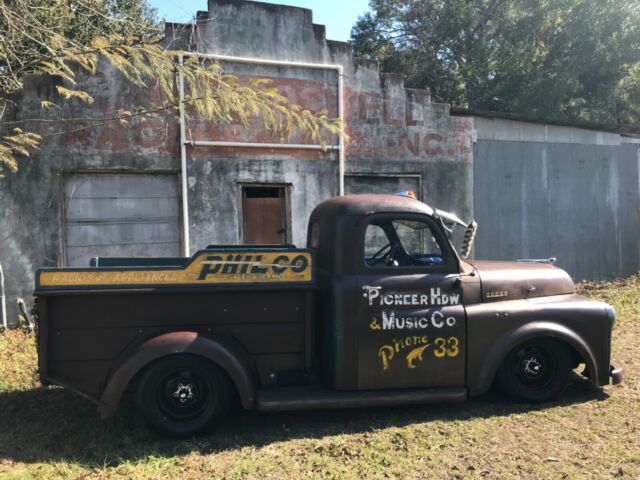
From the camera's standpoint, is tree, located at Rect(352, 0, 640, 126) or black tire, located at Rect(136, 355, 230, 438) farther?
tree, located at Rect(352, 0, 640, 126)

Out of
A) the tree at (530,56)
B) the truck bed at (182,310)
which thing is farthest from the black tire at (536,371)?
the tree at (530,56)

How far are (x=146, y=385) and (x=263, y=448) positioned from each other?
104cm

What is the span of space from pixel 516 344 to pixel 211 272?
2.70 meters

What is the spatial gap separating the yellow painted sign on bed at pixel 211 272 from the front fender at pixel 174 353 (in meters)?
0.46

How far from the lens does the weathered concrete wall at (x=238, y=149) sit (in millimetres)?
8039

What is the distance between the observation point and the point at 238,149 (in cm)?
Answer: 891

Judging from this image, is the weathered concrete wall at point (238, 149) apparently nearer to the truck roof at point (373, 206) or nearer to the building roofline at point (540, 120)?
the building roofline at point (540, 120)

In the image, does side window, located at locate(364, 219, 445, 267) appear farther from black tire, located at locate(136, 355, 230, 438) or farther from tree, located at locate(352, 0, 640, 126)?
tree, located at locate(352, 0, 640, 126)

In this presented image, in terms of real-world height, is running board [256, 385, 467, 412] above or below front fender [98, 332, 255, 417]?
below

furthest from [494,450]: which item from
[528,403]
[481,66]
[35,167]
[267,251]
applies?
[481,66]

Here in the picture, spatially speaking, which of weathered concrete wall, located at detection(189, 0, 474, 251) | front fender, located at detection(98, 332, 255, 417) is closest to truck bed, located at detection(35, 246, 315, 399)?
front fender, located at detection(98, 332, 255, 417)

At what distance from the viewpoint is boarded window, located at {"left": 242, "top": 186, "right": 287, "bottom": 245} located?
9156mm

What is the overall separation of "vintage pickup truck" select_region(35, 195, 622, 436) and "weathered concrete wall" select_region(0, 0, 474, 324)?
4409 mm

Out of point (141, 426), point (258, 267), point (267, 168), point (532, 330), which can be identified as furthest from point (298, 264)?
point (267, 168)
